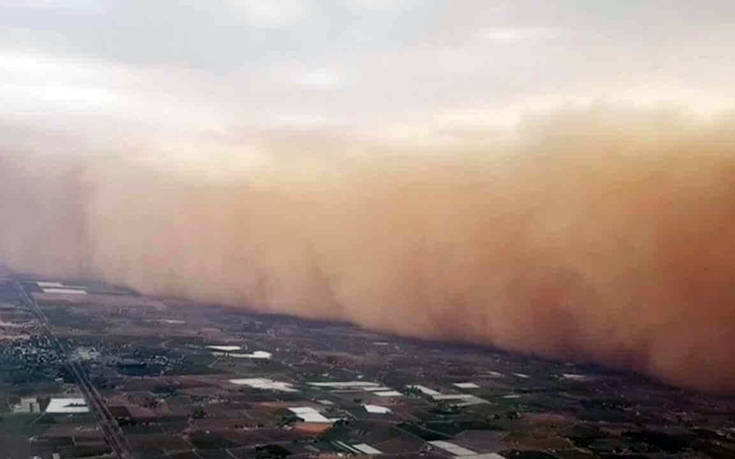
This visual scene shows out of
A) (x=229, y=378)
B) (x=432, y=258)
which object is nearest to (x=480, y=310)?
(x=432, y=258)

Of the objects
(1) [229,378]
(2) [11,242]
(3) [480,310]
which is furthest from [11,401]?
(2) [11,242]

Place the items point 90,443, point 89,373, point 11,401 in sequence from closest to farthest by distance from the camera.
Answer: point 90,443 < point 11,401 < point 89,373

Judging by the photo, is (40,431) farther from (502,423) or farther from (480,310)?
(480,310)

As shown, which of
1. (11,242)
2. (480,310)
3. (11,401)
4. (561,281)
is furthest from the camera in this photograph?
(11,242)

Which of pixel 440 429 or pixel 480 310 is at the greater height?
pixel 480 310

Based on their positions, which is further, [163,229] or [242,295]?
[163,229]

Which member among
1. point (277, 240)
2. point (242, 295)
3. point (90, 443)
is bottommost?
point (90, 443)

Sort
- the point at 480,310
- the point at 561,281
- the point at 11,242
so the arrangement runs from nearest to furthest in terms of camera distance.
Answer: the point at 561,281, the point at 480,310, the point at 11,242

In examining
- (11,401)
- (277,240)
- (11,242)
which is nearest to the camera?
(11,401)

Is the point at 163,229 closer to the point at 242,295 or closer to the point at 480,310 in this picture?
the point at 242,295
